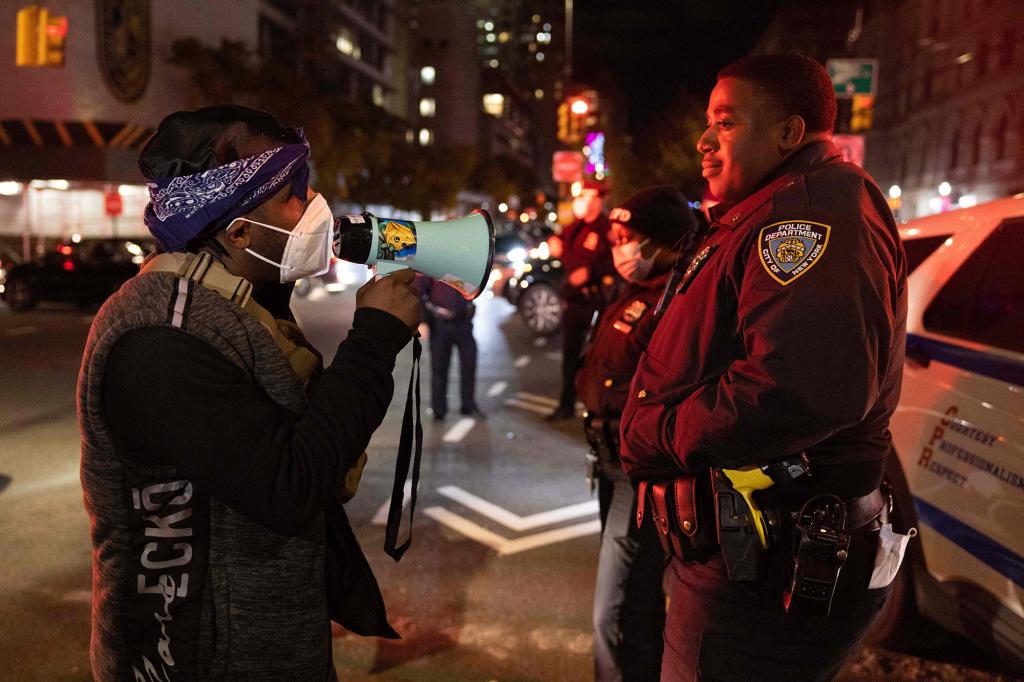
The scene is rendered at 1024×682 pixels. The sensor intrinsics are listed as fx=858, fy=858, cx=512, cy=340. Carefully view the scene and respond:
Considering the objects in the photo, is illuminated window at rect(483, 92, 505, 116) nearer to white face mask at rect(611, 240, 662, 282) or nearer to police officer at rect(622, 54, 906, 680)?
white face mask at rect(611, 240, 662, 282)

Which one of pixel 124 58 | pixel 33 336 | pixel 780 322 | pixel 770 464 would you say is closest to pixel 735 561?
→ pixel 770 464

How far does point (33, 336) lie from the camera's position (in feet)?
46.8

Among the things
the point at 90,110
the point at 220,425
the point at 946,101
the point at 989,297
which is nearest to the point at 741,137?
the point at 220,425

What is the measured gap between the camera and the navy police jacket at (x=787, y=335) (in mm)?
1622

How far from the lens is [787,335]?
5.33ft

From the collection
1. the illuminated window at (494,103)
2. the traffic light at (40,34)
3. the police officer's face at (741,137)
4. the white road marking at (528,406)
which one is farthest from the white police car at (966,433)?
the illuminated window at (494,103)

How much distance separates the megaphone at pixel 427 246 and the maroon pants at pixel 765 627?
2.79ft

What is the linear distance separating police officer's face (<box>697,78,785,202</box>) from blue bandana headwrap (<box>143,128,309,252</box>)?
102 cm

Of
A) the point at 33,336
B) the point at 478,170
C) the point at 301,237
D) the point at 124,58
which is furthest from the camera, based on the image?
the point at 478,170

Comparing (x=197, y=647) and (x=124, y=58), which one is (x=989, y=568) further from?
(x=124, y=58)

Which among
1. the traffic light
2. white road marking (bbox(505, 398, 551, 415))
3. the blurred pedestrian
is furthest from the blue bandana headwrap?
the traffic light

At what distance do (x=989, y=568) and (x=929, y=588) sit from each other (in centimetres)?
47

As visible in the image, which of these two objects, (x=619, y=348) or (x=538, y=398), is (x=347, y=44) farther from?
(x=619, y=348)

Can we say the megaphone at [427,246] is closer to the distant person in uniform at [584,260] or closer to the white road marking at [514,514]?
the white road marking at [514,514]
